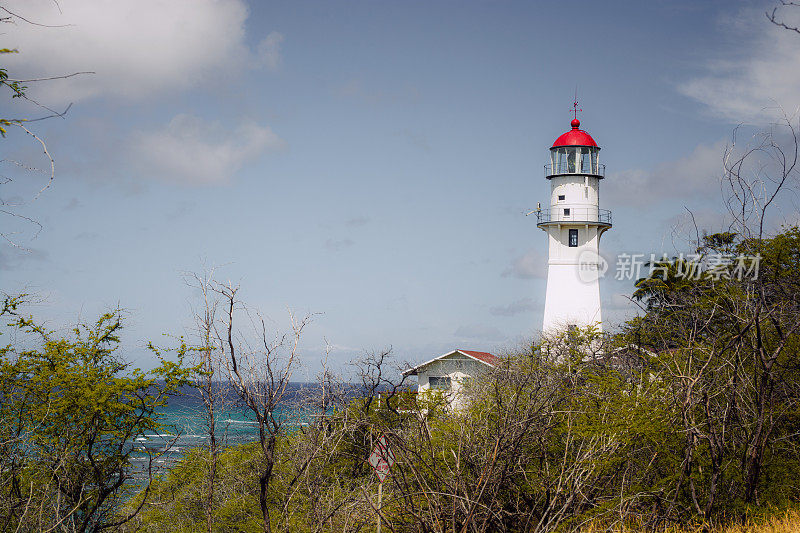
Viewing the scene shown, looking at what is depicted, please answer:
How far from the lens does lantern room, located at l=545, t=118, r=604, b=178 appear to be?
32125 millimetres

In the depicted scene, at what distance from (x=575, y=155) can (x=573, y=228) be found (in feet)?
11.0

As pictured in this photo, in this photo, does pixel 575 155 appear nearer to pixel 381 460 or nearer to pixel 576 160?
pixel 576 160

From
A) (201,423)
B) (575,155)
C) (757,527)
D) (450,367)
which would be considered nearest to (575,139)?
(575,155)

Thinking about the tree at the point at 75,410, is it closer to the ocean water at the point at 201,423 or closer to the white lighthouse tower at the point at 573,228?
the ocean water at the point at 201,423

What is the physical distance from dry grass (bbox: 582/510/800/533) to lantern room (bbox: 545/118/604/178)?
24.3 meters

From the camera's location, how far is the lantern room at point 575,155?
3212cm

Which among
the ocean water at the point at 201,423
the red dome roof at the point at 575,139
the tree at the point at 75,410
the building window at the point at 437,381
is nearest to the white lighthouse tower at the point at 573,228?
the red dome roof at the point at 575,139

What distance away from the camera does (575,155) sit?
3222cm

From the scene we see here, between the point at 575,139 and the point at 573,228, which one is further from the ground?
the point at 575,139

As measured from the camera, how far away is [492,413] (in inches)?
428

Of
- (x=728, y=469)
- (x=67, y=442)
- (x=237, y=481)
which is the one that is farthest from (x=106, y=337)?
(x=728, y=469)

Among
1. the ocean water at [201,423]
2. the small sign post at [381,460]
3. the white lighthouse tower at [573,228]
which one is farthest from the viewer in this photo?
the white lighthouse tower at [573,228]

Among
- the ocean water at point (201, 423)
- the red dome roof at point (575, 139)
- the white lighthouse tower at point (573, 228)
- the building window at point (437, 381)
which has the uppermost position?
the red dome roof at point (575, 139)

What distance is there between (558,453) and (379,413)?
980 cm
